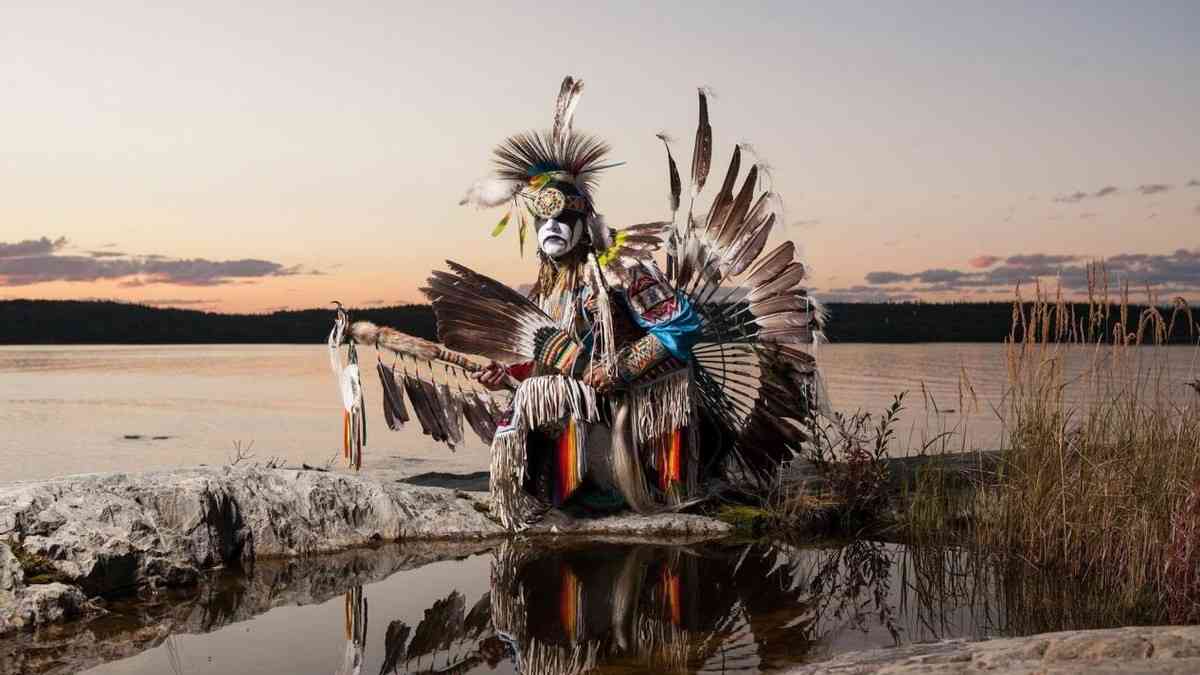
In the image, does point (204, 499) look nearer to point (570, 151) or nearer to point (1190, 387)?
point (570, 151)

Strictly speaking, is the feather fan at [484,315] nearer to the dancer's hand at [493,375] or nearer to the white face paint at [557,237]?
the dancer's hand at [493,375]

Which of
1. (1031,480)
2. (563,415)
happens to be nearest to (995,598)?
(1031,480)

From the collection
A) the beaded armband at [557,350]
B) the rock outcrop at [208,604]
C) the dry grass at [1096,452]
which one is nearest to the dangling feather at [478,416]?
the beaded armband at [557,350]

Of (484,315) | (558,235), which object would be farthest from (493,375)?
(558,235)

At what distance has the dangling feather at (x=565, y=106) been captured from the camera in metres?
7.26

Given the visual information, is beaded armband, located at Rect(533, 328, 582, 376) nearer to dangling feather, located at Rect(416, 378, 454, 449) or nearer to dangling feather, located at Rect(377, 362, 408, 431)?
dangling feather, located at Rect(416, 378, 454, 449)

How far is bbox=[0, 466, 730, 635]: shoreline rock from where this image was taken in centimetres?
557

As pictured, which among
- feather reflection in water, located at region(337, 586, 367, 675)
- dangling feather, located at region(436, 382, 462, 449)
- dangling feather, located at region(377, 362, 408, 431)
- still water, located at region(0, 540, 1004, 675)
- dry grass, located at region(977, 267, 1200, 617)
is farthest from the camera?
dangling feather, located at region(436, 382, 462, 449)

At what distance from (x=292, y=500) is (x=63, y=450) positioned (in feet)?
17.1

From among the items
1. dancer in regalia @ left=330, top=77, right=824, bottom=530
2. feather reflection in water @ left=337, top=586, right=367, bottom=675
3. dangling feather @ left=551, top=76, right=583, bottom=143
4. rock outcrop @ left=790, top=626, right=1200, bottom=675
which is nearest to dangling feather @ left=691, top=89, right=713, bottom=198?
dancer in regalia @ left=330, top=77, right=824, bottom=530

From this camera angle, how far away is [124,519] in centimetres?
603

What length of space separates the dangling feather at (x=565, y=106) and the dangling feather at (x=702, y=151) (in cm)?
81

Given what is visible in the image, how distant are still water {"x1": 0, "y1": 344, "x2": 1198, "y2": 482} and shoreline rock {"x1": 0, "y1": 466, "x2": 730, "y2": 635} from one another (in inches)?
79.6

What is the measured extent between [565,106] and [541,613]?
3.42 m
